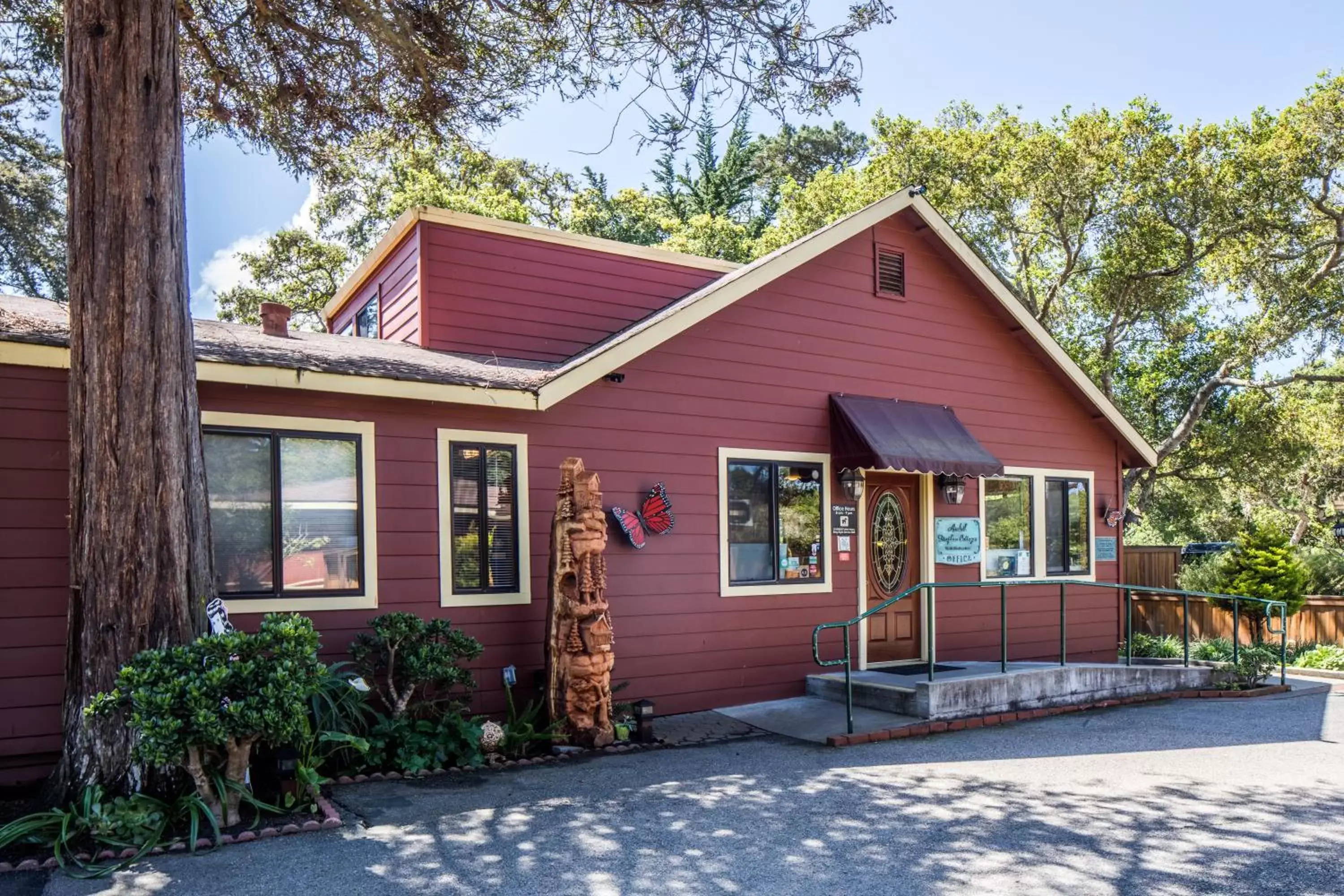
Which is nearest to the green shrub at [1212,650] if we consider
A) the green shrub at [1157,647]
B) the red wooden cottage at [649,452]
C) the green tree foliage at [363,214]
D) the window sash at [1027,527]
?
the green shrub at [1157,647]

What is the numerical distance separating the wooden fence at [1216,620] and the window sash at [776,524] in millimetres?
7892

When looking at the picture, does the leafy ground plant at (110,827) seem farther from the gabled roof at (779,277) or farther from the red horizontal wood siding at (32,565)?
the gabled roof at (779,277)

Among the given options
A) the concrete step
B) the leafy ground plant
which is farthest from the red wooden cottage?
the leafy ground plant

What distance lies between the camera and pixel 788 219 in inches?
875

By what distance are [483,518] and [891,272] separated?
5688 mm

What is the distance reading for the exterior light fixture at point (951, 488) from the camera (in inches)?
435

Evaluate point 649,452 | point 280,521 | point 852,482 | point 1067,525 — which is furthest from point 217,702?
point 1067,525

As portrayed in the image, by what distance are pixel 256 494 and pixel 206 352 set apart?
3.64 feet

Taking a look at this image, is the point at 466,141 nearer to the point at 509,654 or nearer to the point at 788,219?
the point at 509,654

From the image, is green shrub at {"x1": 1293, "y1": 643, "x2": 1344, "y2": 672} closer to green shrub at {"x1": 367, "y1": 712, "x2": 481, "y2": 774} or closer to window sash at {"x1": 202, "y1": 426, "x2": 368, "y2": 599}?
green shrub at {"x1": 367, "y1": 712, "x2": 481, "y2": 774}

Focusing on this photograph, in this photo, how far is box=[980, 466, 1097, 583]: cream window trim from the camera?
1145 cm

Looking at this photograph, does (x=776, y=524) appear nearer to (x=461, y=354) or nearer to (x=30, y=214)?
(x=461, y=354)

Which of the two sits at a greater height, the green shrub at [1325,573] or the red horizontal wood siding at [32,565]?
the red horizontal wood siding at [32,565]

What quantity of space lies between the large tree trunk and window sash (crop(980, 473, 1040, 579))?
862 cm
